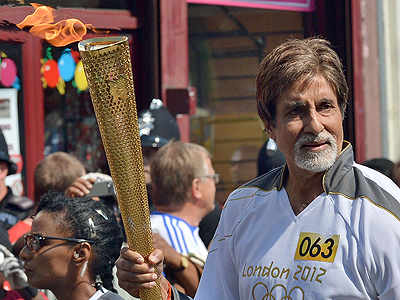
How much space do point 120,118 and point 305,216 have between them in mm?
709

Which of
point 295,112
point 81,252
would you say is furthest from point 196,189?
point 295,112

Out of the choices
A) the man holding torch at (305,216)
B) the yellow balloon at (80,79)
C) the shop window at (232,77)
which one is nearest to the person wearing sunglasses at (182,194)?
the man holding torch at (305,216)

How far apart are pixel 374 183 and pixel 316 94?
0.36 metres

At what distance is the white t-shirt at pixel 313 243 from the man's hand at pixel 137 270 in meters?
0.32

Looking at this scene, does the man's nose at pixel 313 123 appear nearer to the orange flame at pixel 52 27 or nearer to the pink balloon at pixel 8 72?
the orange flame at pixel 52 27

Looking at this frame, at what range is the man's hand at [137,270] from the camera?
Answer: 8.71ft

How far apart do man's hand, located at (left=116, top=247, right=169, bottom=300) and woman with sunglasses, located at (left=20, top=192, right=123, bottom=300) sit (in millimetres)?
710

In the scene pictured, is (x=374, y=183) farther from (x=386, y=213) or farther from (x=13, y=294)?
(x=13, y=294)

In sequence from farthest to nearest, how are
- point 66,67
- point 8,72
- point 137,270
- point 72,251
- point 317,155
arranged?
1. point 66,67
2. point 8,72
3. point 72,251
4. point 317,155
5. point 137,270

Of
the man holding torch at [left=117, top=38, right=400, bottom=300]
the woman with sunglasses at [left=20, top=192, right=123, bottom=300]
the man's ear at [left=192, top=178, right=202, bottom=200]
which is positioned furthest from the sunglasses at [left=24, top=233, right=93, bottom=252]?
the man's ear at [left=192, top=178, right=202, bottom=200]

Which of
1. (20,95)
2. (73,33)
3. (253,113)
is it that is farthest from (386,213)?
(253,113)

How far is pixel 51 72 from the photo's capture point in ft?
22.7

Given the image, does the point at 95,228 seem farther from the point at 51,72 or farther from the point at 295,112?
the point at 51,72

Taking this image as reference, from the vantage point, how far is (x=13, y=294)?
4.06 metres
